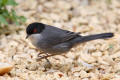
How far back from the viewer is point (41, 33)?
Result: 4.96m

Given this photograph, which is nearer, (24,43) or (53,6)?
(24,43)

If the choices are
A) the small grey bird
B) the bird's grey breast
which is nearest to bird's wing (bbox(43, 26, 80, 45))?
the small grey bird

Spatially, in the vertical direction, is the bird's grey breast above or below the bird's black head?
below

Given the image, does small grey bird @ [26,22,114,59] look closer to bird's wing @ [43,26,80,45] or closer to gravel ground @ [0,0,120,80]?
bird's wing @ [43,26,80,45]

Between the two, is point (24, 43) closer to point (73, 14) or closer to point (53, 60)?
point (53, 60)

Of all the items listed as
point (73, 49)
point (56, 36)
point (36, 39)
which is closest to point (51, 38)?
point (56, 36)

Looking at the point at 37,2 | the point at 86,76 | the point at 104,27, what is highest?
the point at 37,2

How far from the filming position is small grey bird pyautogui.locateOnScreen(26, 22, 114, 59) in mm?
4852

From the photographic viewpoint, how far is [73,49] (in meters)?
5.76

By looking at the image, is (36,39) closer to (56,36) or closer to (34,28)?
(34,28)

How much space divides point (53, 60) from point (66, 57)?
30 cm

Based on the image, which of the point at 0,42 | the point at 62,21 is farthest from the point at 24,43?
the point at 62,21

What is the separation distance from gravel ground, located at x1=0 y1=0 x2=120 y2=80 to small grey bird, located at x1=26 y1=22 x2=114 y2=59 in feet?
0.91

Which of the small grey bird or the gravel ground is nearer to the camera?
the gravel ground
